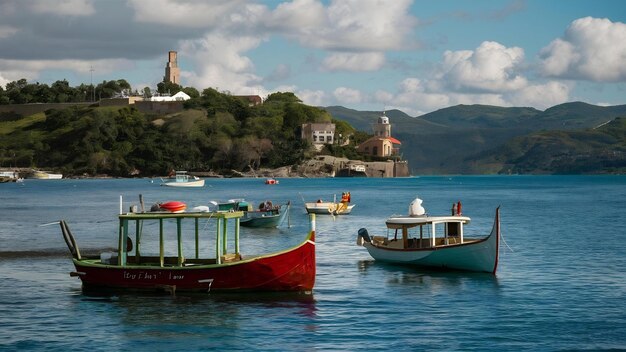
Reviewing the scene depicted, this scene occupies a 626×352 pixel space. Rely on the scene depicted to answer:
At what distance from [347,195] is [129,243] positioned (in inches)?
2049

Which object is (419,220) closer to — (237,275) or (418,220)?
(418,220)

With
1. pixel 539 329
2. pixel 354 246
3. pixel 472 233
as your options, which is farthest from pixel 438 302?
pixel 472 233

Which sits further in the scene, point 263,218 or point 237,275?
point 263,218

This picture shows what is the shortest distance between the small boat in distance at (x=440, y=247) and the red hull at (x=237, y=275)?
370 inches

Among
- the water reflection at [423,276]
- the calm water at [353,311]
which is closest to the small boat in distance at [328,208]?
the calm water at [353,311]

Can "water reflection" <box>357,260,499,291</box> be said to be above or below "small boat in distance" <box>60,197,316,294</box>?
below

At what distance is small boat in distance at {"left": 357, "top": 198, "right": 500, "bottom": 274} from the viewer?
41.4 m

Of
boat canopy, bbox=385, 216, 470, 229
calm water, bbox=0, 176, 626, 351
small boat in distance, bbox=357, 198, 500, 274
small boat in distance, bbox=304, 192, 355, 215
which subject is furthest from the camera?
small boat in distance, bbox=304, 192, 355, 215

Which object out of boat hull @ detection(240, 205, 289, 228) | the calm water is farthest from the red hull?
boat hull @ detection(240, 205, 289, 228)

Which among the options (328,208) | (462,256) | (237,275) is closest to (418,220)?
(462,256)

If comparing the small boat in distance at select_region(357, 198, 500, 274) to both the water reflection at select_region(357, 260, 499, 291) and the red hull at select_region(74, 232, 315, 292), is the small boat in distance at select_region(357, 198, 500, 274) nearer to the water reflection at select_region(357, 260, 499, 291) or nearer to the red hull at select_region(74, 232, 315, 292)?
the water reflection at select_region(357, 260, 499, 291)

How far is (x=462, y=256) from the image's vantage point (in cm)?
4194

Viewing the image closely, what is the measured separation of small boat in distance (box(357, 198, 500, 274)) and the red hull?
9.40 m

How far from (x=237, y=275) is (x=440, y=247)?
1198 centimetres
